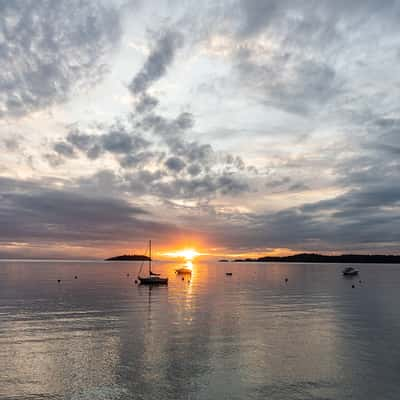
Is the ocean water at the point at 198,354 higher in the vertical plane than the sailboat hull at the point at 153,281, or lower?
lower

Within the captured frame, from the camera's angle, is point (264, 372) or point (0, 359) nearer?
point (264, 372)

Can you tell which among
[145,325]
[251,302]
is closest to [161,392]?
[145,325]

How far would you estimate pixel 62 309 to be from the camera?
65.8 metres

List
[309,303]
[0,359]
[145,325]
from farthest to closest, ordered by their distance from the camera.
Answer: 1. [309,303]
2. [145,325]
3. [0,359]

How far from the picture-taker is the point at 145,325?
165ft

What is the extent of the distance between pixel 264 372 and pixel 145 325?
76.8 feet

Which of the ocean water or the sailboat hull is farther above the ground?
the sailboat hull

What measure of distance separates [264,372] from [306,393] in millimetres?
4729

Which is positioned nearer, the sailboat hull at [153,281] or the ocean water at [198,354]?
the ocean water at [198,354]

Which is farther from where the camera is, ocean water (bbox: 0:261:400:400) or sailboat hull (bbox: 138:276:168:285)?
sailboat hull (bbox: 138:276:168:285)

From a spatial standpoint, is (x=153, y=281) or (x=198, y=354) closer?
(x=198, y=354)

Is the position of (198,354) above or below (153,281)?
below

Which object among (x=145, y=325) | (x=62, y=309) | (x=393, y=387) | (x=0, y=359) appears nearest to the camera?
(x=393, y=387)

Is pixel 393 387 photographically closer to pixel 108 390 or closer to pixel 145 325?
pixel 108 390
